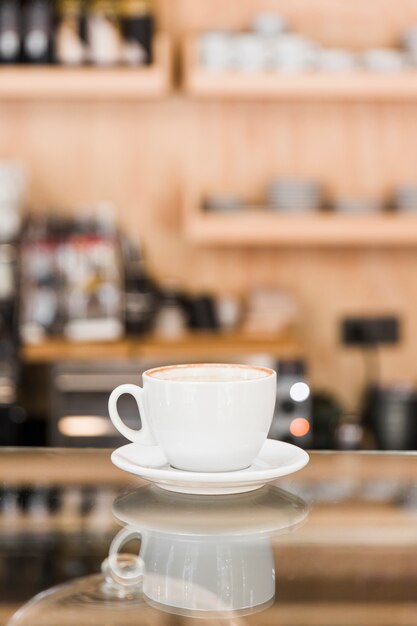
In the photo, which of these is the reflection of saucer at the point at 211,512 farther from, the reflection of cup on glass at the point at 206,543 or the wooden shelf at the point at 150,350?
the wooden shelf at the point at 150,350

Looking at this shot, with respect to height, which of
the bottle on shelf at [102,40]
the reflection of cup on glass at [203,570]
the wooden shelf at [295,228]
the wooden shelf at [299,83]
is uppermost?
the bottle on shelf at [102,40]

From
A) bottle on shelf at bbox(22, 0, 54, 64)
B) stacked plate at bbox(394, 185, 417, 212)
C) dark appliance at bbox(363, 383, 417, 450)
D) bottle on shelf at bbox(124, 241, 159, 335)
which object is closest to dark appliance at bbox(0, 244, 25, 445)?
bottle on shelf at bbox(124, 241, 159, 335)

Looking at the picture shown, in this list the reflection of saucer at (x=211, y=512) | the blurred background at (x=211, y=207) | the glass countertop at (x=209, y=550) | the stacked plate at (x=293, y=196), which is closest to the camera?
the glass countertop at (x=209, y=550)

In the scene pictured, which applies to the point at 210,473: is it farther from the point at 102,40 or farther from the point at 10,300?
the point at 102,40

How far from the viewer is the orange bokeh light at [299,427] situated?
2641 millimetres

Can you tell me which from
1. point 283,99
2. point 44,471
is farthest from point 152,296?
point 44,471

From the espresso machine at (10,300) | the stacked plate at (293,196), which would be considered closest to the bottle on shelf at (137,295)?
the espresso machine at (10,300)

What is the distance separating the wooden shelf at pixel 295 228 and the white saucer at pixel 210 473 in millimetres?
2205

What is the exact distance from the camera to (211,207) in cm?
303

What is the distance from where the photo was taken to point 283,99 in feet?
10.6

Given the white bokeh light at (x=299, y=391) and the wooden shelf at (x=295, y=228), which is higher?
the wooden shelf at (x=295, y=228)

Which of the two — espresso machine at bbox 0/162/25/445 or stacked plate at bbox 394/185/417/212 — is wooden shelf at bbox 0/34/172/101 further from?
stacked plate at bbox 394/185/417/212

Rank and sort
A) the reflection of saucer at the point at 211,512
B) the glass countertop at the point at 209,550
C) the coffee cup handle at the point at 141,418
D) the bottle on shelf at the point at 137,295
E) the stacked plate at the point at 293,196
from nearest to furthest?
the glass countertop at the point at 209,550 → the reflection of saucer at the point at 211,512 → the coffee cup handle at the point at 141,418 → the bottle on shelf at the point at 137,295 → the stacked plate at the point at 293,196

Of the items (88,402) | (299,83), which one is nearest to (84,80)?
(299,83)
